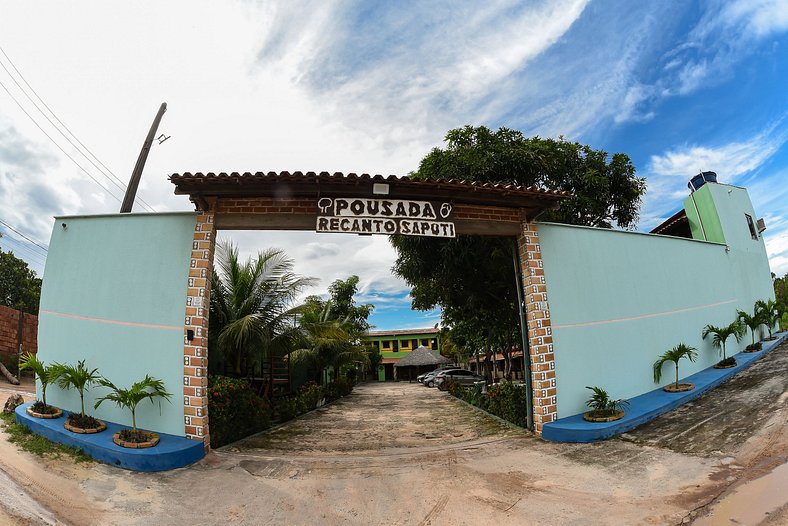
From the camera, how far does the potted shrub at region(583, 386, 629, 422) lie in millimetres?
5875

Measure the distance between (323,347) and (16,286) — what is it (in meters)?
20.0

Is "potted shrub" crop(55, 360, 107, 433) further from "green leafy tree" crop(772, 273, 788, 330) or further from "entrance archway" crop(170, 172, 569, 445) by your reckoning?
"green leafy tree" crop(772, 273, 788, 330)

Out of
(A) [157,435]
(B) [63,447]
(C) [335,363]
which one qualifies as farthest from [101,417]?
(C) [335,363]

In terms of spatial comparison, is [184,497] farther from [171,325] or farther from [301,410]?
[301,410]

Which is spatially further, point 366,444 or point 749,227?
point 749,227

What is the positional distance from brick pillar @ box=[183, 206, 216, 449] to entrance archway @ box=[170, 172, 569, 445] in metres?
0.01

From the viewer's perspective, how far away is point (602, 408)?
6.11 m

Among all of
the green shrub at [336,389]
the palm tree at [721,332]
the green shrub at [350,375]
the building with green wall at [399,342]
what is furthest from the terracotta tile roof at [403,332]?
the palm tree at [721,332]

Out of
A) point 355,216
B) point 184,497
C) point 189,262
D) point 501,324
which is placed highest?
point 355,216

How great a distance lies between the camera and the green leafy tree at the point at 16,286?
67.6 ft

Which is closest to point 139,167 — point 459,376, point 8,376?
point 8,376

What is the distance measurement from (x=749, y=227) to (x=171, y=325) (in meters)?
16.1

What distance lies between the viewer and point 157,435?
5.07 m

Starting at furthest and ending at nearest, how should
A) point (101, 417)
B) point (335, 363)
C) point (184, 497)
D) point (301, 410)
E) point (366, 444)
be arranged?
1. point (335, 363)
2. point (301, 410)
3. point (366, 444)
4. point (101, 417)
5. point (184, 497)
